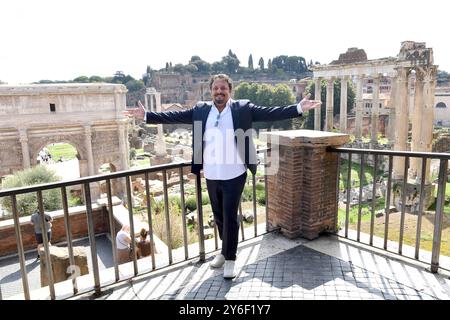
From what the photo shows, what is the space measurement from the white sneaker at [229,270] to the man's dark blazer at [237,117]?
98cm

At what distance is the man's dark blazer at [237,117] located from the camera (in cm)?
352

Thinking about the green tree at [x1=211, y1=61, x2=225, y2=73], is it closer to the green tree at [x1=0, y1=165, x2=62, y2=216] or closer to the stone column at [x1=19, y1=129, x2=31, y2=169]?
the stone column at [x1=19, y1=129, x2=31, y2=169]

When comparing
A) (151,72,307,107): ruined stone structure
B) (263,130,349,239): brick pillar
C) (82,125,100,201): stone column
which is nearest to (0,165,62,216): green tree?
(82,125,100,201): stone column

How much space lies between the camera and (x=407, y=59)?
2439cm

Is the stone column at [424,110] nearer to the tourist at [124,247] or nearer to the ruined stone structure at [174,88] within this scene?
the tourist at [124,247]

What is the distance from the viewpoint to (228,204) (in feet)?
12.0

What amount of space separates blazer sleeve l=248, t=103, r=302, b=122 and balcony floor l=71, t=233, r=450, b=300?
163cm

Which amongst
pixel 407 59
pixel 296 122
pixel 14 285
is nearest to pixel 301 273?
pixel 14 285

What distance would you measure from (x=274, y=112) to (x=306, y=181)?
1.50 meters

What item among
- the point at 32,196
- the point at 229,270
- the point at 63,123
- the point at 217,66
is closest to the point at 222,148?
the point at 229,270

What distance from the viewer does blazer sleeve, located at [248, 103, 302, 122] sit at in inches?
137

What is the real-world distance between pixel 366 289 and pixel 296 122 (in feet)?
185

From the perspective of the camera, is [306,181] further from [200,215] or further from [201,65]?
[201,65]
